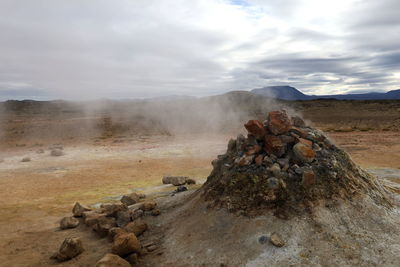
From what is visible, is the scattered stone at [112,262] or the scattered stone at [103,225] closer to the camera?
the scattered stone at [112,262]

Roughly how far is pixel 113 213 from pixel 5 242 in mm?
1705

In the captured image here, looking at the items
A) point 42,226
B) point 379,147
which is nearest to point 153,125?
point 379,147

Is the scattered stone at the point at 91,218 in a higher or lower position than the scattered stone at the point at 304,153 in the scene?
lower

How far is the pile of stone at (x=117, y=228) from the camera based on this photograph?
404 cm

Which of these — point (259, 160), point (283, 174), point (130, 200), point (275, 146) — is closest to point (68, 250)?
point (130, 200)

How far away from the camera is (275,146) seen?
4.70 meters

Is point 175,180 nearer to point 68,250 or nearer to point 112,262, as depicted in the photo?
point 68,250

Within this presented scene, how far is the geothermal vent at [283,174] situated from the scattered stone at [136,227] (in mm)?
1074

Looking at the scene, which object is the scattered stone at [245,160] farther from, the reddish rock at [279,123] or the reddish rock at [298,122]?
the reddish rock at [298,122]

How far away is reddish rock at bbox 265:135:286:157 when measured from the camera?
15.4 feet

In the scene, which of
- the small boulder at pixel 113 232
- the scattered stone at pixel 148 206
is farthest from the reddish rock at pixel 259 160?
the small boulder at pixel 113 232

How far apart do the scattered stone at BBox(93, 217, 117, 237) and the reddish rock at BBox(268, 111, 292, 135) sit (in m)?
2.96

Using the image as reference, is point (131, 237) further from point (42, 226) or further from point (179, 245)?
point (42, 226)

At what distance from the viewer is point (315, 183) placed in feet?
14.2
